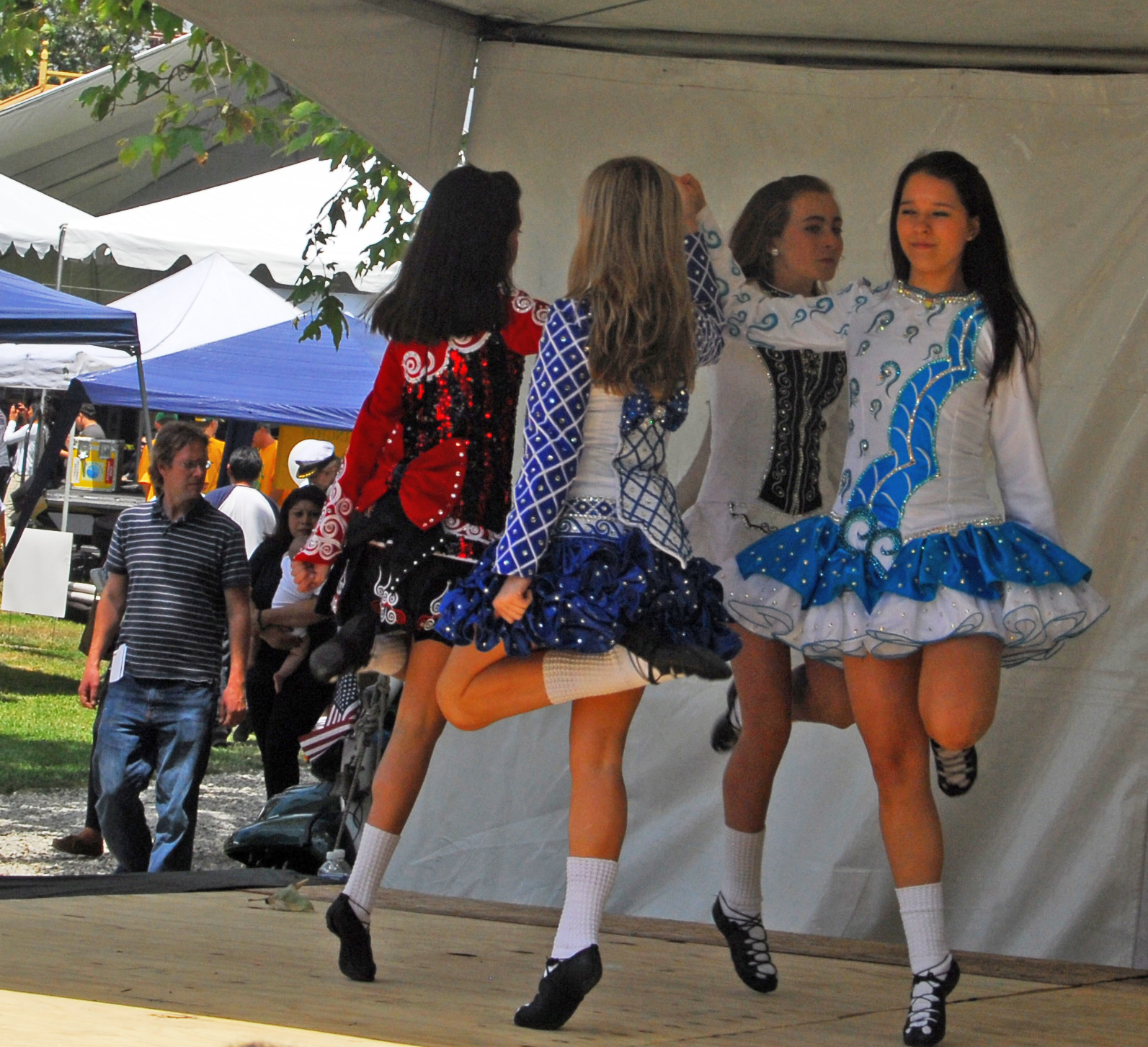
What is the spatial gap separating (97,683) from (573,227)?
7.77 feet

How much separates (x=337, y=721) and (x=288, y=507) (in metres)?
1.05

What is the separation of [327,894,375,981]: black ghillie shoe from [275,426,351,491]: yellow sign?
32.4 feet

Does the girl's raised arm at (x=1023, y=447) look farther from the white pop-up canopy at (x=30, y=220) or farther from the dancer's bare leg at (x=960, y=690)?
the white pop-up canopy at (x=30, y=220)

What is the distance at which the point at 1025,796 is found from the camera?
4137mm

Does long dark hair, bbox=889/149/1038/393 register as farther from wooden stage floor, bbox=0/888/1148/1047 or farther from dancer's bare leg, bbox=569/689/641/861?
wooden stage floor, bbox=0/888/1148/1047

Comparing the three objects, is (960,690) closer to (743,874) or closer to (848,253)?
(743,874)

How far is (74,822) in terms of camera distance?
7.29 meters

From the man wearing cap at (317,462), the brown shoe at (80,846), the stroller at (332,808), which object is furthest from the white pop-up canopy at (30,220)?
the stroller at (332,808)

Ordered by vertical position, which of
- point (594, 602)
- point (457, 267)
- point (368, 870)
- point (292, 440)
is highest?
point (457, 267)

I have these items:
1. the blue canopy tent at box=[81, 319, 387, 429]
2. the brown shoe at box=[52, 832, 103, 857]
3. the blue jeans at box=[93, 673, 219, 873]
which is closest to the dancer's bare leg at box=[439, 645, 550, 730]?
the blue jeans at box=[93, 673, 219, 873]

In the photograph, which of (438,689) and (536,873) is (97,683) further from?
(438,689)

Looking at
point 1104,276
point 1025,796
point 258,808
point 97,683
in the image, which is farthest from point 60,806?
point 1104,276

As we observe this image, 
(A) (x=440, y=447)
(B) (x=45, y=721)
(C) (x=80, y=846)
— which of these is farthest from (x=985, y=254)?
(B) (x=45, y=721)

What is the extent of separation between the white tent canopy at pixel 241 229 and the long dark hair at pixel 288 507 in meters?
5.86
